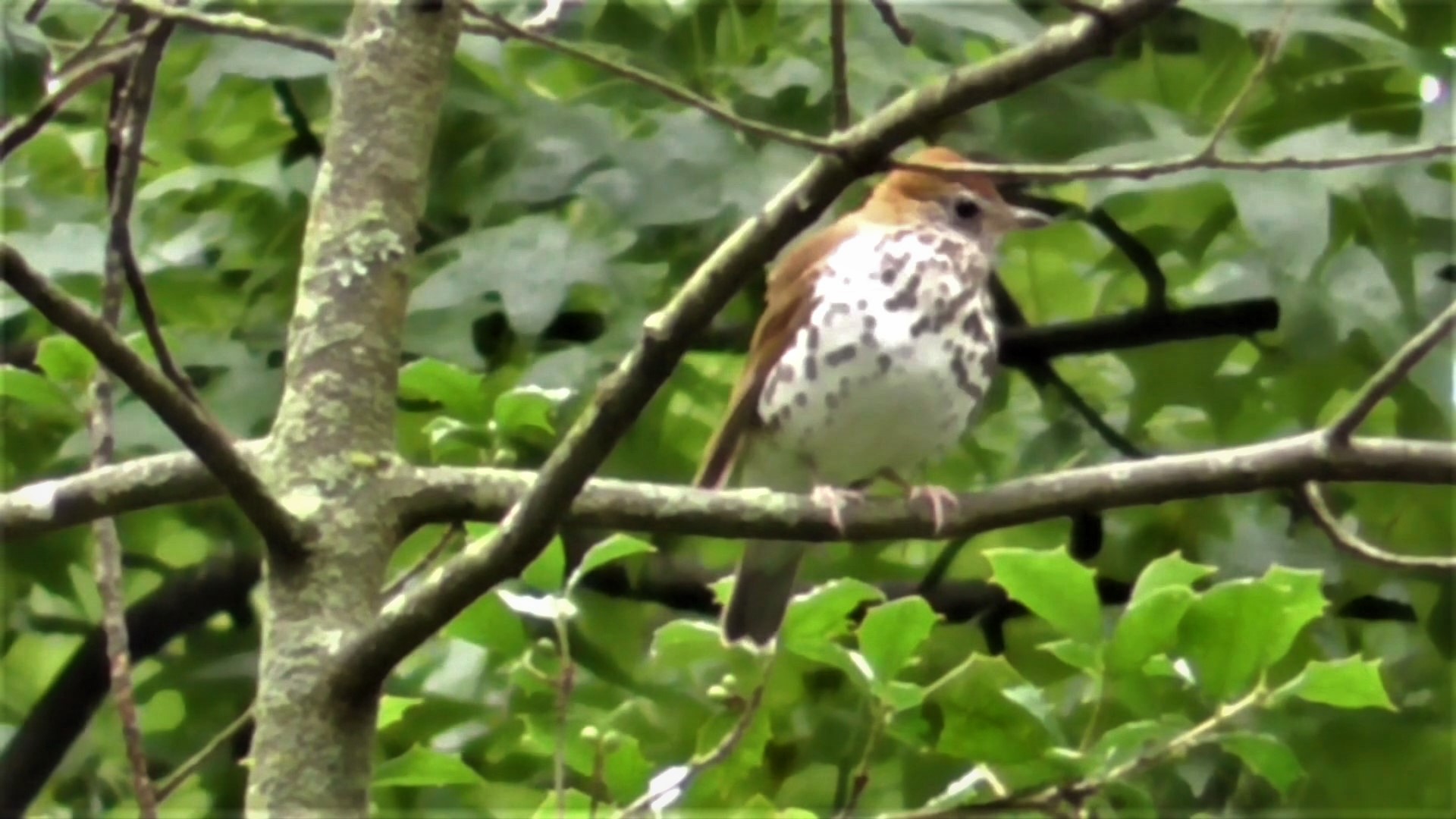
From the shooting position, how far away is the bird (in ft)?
8.79

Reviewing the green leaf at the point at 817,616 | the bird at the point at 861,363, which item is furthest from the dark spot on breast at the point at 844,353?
the green leaf at the point at 817,616

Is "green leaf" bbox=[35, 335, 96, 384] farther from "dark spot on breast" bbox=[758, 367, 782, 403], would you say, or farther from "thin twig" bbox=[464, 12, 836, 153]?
"dark spot on breast" bbox=[758, 367, 782, 403]

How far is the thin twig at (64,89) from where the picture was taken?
5.60ft

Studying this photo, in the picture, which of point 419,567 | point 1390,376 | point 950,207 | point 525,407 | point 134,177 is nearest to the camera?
point 1390,376

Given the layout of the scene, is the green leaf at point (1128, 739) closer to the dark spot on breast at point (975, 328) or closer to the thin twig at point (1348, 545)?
the thin twig at point (1348, 545)

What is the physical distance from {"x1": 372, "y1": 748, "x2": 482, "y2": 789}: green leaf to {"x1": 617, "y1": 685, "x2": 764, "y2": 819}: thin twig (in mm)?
236

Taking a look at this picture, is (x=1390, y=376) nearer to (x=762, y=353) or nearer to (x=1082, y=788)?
(x=1082, y=788)

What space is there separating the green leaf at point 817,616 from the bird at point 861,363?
1.85 feet

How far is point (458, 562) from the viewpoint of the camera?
154 cm

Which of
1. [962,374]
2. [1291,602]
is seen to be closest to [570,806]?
[1291,602]

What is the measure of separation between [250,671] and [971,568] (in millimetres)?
1096

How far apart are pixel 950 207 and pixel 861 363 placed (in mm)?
511

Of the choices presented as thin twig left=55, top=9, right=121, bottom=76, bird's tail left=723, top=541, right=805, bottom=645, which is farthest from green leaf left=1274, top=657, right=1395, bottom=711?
thin twig left=55, top=9, right=121, bottom=76

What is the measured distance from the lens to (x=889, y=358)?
2.73m
